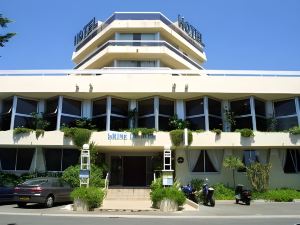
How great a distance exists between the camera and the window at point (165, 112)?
84.3 ft

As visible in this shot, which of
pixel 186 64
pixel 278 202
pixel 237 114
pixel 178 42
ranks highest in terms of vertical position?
pixel 178 42

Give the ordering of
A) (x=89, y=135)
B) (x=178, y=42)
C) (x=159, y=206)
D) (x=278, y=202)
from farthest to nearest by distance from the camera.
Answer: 1. (x=178, y=42)
2. (x=89, y=135)
3. (x=278, y=202)
4. (x=159, y=206)

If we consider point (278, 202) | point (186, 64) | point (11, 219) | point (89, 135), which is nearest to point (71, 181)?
point (89, 135)

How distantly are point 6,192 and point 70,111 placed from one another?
8.96 meters

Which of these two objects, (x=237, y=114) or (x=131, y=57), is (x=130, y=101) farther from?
(x=131, y=57)

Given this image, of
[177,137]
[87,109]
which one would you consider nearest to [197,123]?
[177,137]

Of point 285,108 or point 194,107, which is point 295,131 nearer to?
point 285,108

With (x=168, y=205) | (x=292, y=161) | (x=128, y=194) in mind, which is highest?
(x=292, y=161)

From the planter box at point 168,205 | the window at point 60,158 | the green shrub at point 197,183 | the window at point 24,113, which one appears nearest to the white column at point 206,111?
the green shrub at point 197,183

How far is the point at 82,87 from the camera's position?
24.9 meters

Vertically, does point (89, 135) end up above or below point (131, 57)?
below

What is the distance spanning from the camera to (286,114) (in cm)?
2573

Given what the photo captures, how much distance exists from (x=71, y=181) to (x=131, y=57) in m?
17.0

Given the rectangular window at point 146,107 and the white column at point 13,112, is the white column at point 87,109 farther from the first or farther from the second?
the white column at point 13,112
